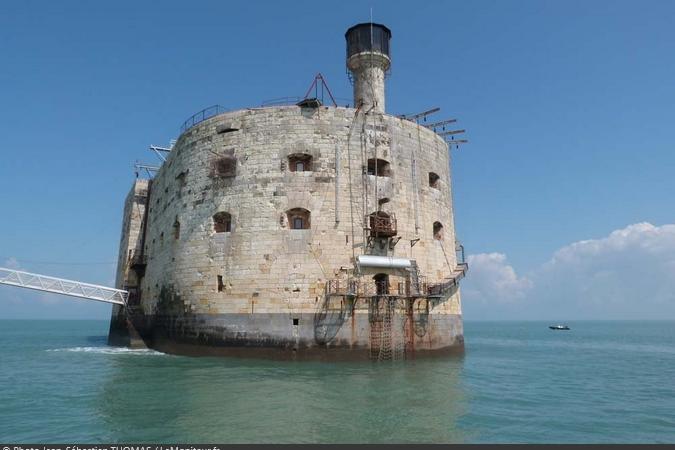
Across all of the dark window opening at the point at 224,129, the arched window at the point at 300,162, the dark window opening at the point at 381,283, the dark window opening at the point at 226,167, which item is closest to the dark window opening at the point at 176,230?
the dark window opening at the point at 226,167

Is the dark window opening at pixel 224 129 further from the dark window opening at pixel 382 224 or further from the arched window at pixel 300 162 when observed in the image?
the dark window opening at pixel 382 224

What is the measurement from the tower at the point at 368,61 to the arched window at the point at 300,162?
4.59 m

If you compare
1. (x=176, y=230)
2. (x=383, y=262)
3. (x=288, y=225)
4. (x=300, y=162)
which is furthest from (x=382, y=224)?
(x=176, y=230)

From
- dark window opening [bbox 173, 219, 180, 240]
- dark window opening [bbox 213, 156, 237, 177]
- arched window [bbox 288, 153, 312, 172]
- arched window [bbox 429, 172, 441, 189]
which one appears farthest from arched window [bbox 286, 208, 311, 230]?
arched window [bbox 429, 172, 441, 189]

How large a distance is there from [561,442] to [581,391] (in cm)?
683

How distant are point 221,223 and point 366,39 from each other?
11.0 meters

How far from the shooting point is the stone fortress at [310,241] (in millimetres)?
19578

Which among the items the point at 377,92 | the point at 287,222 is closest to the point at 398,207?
the point at 287,222

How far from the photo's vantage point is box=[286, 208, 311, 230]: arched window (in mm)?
20500

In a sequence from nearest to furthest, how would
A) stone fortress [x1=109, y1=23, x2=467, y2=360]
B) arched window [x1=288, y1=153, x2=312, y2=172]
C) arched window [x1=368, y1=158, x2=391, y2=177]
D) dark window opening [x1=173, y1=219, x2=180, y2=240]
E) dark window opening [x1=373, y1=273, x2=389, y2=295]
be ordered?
1. stone fortress [x1=109, y1=23, x2=467, y2=360]
2. dark window opening [x1=373, y1=273, x2=389, y2=295]
3. arched window [x1=288, y1=153, x2=312, y2=172]
4. arched window [x1=368, y1=158, x2=391, y2=177]
5. dark window opening [x1=173, y1=219, x2=180, y2=240]

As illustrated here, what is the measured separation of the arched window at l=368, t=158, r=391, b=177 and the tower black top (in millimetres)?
6276

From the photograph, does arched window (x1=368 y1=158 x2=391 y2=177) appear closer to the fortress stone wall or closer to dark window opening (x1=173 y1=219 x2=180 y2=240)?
the fortress stone wall

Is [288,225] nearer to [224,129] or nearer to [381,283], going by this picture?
[381,283]

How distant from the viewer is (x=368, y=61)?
80.3ft
